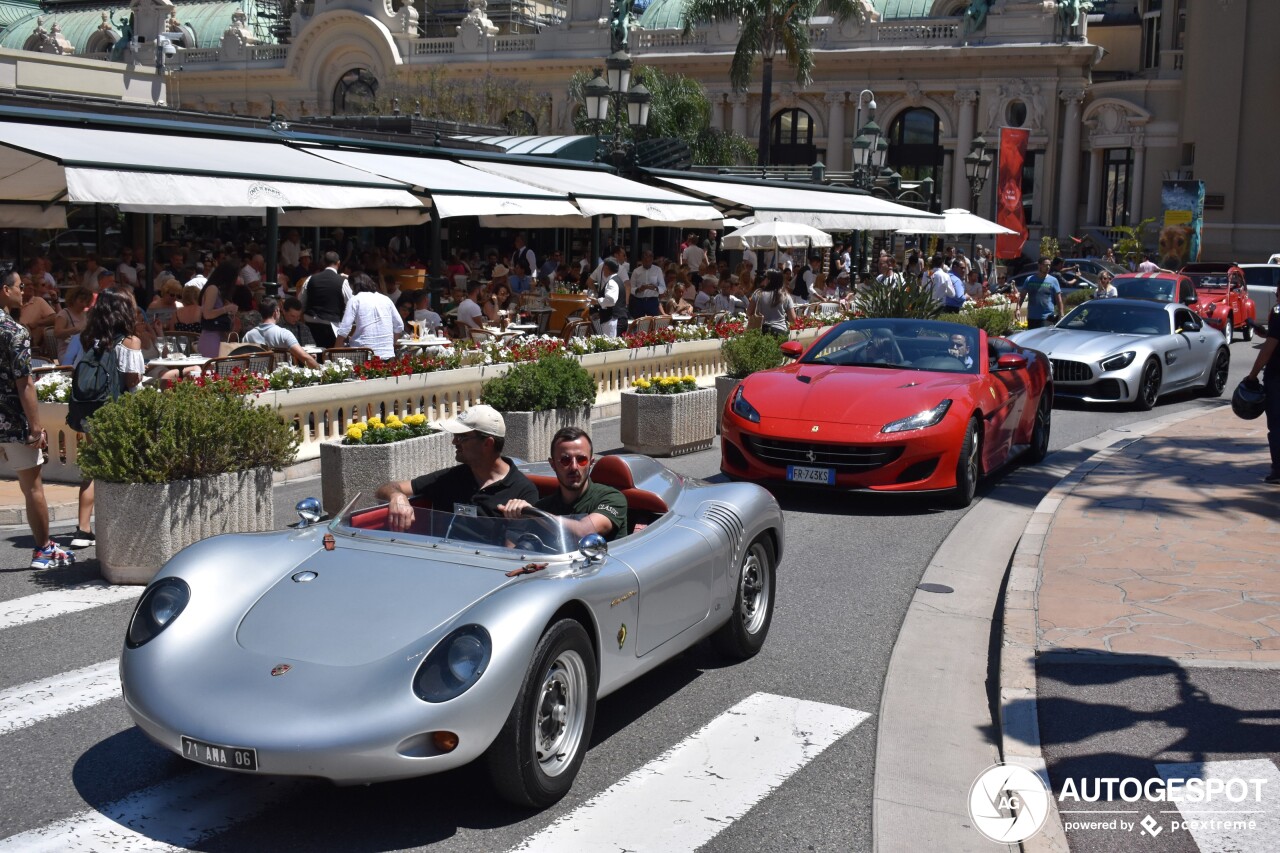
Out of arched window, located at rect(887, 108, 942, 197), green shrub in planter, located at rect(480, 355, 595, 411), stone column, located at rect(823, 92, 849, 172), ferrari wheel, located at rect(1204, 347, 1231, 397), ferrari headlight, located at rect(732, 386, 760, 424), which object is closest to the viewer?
ferrari headlight, located at rect(732, 386, 760, 424)

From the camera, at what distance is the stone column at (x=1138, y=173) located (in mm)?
65688

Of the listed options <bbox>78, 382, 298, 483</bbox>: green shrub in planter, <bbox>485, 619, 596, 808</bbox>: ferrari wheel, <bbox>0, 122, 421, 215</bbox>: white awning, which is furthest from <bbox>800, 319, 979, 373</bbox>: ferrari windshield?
<bbox>485, 619, 596, 808</bbox>: ferrari wheel

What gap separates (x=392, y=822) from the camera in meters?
4.96

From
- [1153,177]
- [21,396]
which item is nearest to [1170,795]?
[21,396]

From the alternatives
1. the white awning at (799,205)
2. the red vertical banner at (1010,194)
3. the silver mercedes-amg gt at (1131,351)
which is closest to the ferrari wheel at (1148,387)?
the silver mercedes-amg gt at (1131,351)

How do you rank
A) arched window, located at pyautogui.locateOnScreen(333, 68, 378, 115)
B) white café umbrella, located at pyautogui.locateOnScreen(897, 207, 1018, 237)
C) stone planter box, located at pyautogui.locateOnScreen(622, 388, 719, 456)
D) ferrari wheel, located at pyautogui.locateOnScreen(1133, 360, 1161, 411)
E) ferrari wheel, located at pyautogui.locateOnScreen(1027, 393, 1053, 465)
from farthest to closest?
arched window, located at pyautogui.locateOnScreen(333, 68, 378, 115)
white café umbrella, located at pyautogui.locateOnScreen(897, 207, 1018, 237)
ferrari wheel, located at pyautogui.locateOnScreen(1133, 360, 1161, 411)
ferrari wheel, located at pyautogui.locateOnScreen(1027, 393, 1053, 465)
stone planter box, located at pyautogui.locateOnScreen(622, 388, 719, 456)

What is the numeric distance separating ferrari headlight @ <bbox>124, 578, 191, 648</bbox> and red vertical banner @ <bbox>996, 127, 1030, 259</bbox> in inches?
1501

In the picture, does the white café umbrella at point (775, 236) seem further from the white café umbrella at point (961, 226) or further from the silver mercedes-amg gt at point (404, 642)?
the silver mercedes-amg gt at point (404, 642)

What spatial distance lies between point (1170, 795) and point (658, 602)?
7.07 ft

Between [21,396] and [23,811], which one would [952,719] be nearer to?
[23,811]

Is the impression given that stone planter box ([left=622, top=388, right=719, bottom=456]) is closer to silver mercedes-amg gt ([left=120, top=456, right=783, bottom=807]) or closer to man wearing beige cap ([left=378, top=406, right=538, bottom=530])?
man wearing beige cap ([left=378, top=406, right=538, bottom=530])

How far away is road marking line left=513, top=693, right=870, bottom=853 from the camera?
4922 mm

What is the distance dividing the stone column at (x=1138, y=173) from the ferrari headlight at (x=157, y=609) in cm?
6599

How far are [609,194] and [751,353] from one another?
27.2 feet
